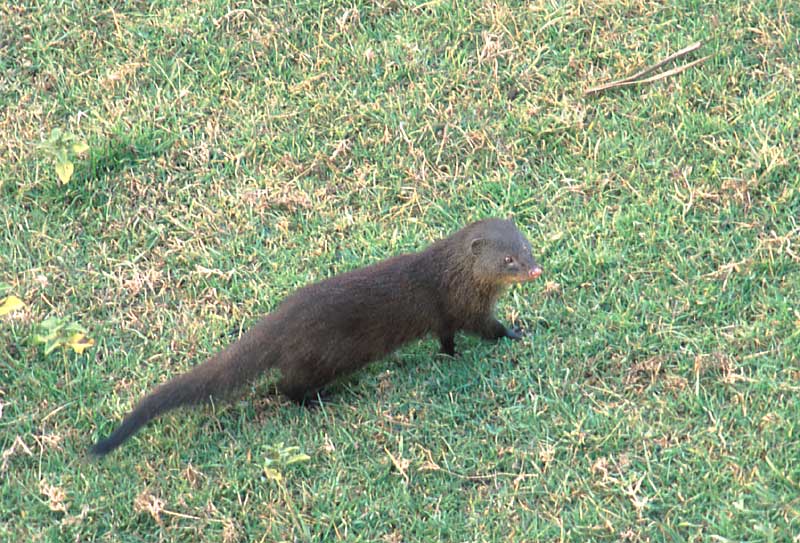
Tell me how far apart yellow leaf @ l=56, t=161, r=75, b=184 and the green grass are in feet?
0.52

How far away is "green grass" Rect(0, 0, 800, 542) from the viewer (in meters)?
4.26

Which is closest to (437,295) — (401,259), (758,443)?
(401,259)

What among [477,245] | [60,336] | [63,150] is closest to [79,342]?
[60,336]

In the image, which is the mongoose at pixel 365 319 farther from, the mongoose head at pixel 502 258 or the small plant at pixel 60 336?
the small plant at pixel 60 336

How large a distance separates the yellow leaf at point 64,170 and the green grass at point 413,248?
6.2 inches

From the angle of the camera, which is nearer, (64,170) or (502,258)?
(502,258)

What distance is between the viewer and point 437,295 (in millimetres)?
4816

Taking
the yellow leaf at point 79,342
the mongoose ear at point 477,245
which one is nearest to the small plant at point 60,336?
the yellow leaf at point 79,342

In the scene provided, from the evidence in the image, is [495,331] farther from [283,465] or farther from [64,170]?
[64,170]

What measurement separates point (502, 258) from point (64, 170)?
2.25 metres

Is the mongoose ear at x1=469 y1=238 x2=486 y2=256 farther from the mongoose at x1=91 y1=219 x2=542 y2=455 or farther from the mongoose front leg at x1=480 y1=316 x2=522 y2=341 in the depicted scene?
the mongoose front leg at x1=480 y1=316 x2=522 y2=341

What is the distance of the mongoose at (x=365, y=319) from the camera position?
454 cm

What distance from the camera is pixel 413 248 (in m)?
5.32

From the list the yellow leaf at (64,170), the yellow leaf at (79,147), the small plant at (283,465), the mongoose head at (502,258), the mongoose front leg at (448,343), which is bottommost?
the small plant at (283,465)
